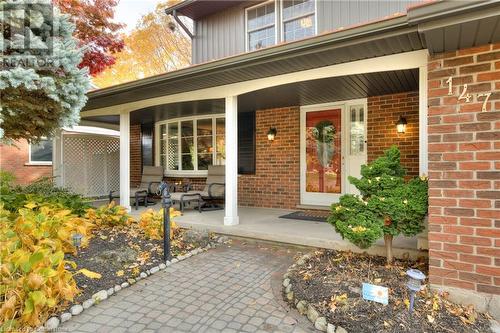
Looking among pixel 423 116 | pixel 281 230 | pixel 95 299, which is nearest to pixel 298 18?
pixel 423 116

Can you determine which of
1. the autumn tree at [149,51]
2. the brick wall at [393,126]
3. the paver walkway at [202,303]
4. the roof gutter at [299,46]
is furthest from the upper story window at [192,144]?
the autumn tree at [149,51]

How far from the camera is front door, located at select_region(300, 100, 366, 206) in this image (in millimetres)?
6230

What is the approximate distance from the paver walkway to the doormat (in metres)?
1.84

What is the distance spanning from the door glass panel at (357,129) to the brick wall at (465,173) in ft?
10.9

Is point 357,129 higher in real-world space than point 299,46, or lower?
lower

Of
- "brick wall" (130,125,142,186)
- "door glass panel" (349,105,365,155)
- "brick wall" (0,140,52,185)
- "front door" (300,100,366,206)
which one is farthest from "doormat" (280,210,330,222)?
"brick wall" (0,140,52,185)

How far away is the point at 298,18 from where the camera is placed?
710cm

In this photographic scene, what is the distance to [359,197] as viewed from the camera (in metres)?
3.48

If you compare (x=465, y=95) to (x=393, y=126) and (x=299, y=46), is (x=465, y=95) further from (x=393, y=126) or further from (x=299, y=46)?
(x=393, y=126)

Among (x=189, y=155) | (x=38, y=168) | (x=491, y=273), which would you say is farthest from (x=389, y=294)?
(x=38, y=168)

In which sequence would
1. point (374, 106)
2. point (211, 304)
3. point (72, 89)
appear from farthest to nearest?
point (374, 106) → point (72, 89) → point (211, 304)

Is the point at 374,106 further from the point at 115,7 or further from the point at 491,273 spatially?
the point at 115,7

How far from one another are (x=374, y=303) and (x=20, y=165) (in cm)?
1279

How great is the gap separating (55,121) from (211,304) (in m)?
3.09
